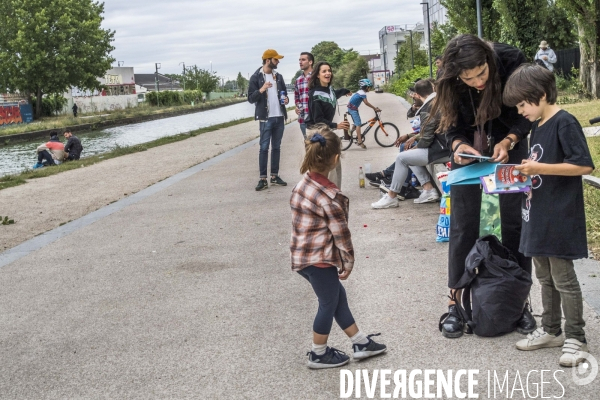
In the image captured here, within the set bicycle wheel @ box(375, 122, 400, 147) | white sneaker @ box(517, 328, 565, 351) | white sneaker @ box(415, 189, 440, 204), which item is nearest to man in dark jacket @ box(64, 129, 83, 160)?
bicycle wheel @ box(375, 122, 400, 147)

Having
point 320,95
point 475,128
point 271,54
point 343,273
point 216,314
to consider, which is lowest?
point 216,314

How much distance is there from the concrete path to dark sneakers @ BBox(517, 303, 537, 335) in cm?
6

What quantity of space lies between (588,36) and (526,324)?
764 inches

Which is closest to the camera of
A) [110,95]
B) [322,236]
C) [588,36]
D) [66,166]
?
[322,236]

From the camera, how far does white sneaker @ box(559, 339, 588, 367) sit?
11.8 ft

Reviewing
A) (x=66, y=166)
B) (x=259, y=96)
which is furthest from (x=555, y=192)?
(x=66, y=166)

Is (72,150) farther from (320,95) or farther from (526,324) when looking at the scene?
(526,324)

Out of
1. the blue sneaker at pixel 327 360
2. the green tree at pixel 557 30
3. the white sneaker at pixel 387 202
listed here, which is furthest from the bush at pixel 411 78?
the blue sneaker at pixel 327 360

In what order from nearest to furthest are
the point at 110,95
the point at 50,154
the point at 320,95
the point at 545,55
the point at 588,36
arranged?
the point at 320,95 → the point at 50,154 → the point at 588,36 → the point at 545,55 → the point at 110,95

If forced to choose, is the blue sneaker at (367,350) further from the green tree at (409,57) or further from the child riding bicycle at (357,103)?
the green tree at (409,57)

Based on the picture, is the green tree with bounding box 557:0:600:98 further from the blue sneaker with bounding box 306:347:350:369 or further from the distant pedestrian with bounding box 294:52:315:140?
the blue sneaker with bounding box 306:347:350:369

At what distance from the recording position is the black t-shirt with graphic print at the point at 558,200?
3549 mm

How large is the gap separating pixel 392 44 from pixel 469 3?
109 meters

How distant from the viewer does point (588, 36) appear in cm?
2134
